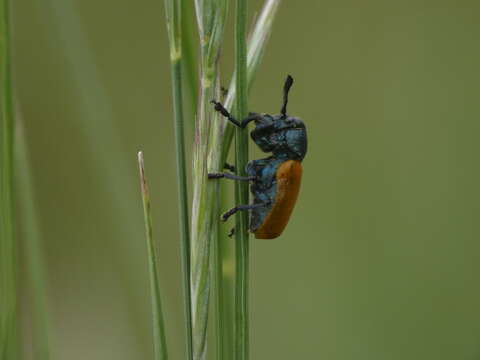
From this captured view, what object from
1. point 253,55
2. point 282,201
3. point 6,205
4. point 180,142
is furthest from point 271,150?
point 6,205

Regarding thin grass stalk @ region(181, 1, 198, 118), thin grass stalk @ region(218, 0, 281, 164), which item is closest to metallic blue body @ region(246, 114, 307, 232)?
thin grass stalk @ region(218, 0, 281, 164)

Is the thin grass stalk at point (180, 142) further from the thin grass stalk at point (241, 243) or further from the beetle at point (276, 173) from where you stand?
the beetle at point (276, 173)

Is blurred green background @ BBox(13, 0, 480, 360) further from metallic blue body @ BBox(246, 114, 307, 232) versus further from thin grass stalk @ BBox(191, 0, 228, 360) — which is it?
thin grass stalk @ BBox(191, 0, 228, 360)

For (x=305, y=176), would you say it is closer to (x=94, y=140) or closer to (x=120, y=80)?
(x=120, y=80)

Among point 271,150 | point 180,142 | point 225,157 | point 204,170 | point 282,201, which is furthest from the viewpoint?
point 271,150

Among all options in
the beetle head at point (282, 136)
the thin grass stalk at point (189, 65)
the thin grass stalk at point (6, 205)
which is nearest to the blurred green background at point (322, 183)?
the beetle head at point (282, 136)

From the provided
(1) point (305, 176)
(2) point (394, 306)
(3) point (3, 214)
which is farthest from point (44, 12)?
(2) point (394, 306)

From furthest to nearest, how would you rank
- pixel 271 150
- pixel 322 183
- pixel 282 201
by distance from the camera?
1. pixel 322 183
2. pixel 271 150
3. pixel 282 201

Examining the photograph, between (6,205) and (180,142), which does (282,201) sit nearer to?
(180,142)
